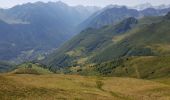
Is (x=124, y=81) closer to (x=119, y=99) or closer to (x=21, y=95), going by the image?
(x=119, y=99)

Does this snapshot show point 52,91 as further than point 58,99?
Yes

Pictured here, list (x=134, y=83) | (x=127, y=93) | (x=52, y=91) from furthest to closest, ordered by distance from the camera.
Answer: (x=134, y=83)
(x=127, y=93)
(x=52, y=91)

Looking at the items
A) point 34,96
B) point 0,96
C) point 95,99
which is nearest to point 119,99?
point 95,99

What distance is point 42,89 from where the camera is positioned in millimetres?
87188

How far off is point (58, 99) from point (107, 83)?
2063 inches

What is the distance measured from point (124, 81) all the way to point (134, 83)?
578 cm

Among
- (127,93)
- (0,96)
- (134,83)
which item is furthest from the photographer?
(134,83)

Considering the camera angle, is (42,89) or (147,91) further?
(147,91)

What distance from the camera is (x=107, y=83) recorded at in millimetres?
127625

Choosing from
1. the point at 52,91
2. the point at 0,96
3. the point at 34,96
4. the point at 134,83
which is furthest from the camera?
the point at 134,83

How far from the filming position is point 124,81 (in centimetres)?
13200

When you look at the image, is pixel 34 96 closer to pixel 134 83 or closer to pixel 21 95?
pixel 21 95

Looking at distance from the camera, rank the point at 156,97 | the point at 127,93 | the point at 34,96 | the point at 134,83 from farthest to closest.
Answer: the point at 134,83 < the point at 127,93 < the point at 156,97 < the point at 34,96

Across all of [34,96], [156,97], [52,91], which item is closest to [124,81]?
[156,97]
